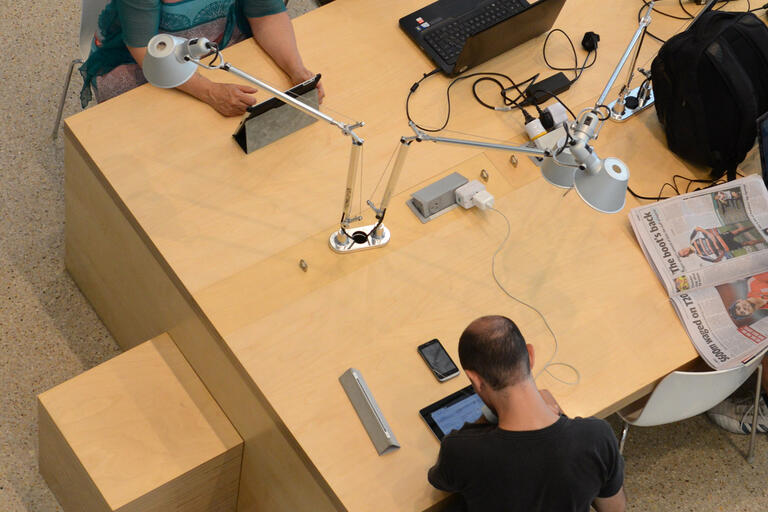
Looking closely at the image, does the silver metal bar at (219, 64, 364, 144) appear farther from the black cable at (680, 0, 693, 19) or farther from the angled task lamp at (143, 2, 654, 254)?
the black cable at (680, 0, 693, 19)

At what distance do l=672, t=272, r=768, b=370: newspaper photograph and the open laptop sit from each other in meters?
0.89

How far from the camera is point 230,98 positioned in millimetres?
2451

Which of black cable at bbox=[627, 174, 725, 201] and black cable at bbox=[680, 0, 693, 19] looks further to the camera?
black cable at bbox=[680, 0, 693, 19]

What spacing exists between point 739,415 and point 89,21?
7.40ft

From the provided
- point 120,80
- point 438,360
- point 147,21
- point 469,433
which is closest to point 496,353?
point 469,433

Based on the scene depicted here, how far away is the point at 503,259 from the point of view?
7.65ft

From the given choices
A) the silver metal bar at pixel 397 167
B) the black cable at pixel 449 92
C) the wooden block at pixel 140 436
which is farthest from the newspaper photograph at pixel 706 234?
the wooden block at pixel 140 436

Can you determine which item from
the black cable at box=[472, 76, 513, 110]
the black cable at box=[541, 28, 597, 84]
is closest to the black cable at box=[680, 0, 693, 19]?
the black cable at box=[541, 28, 597, 84]

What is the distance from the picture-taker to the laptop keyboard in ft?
8.86

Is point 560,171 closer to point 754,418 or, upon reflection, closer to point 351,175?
A: point 351,175

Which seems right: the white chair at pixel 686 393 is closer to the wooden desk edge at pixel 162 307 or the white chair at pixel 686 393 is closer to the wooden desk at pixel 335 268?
the wooden desk at pixel 335 268

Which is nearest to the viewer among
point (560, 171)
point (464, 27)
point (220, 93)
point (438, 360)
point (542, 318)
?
point (560, 171)

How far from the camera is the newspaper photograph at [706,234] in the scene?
2.34m

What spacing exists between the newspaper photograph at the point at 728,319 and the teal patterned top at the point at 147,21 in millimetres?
1401
